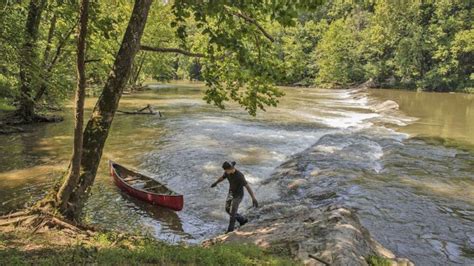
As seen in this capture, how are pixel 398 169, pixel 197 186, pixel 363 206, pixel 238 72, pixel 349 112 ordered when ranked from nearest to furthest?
pixel 238 72 < pixel 363 206 < pixel 197 186 < pixel 398 169 < pixel 349 112

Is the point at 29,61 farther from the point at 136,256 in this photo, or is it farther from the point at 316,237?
the point at 316,237

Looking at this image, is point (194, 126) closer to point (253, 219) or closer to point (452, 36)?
point (253, 219)

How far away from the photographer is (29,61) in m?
12.9

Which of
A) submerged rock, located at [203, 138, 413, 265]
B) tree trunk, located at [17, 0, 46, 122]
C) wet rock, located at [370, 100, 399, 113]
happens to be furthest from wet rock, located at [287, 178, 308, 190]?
wet rock, located at [370, 100, 399, 113]

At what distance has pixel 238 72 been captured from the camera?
8.23 meters

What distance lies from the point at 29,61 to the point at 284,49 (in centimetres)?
7955

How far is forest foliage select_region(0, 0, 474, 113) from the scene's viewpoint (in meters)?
8.32

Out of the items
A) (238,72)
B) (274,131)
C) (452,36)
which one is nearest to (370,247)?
(238,72)

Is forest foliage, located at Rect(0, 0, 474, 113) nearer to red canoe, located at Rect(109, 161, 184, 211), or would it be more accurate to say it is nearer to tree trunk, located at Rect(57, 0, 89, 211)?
tree trunk, located at Rect(57, 0, 89, 211)

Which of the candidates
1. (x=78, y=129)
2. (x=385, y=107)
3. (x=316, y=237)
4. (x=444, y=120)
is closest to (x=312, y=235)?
(x=316, y=237)

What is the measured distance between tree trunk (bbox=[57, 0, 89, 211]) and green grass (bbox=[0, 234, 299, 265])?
1.28m

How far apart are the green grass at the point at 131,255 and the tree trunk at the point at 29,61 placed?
7380 mm

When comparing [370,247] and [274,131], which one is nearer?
[370,247]

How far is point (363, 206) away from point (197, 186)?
6.00m
